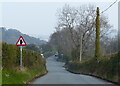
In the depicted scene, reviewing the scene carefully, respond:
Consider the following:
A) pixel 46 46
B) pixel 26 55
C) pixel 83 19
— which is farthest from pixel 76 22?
pixel 46 46

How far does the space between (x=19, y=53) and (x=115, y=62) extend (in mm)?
7373

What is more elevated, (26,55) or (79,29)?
(79,29)

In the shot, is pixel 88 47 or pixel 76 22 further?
pixel 88 47

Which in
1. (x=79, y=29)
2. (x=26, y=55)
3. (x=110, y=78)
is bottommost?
(x=110, y=78)

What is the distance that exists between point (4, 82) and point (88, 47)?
5530cm

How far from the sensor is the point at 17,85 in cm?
1509

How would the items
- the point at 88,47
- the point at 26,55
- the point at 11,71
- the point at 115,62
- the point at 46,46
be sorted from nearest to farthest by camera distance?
the point at 11,71
the point at 115,62
the point at 26,55
the point at 88,47
the point at 46,46

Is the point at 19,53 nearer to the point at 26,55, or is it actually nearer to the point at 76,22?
the point at 26,55

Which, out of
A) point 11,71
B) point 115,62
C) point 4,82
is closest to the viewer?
point 4,82

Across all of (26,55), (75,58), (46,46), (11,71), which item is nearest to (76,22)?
(75,58)

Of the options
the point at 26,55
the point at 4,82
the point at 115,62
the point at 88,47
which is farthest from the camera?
the point at 88,47

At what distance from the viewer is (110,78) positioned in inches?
856

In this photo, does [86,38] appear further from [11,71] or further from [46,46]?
A: [46,46]

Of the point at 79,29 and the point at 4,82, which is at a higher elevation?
the point at 79,29
